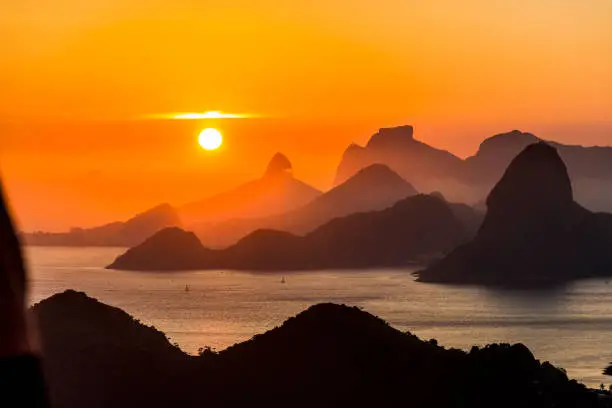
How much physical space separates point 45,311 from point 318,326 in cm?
1368

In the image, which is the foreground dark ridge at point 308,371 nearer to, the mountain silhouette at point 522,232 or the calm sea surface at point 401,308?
the calm sea surface at point 401,308

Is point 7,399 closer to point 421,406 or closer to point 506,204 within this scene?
point 421,406

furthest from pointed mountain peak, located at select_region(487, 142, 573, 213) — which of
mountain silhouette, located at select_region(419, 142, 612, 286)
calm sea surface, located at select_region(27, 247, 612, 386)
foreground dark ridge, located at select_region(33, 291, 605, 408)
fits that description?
foreground dark ridge, located at select_region(33, 291, 605, 408)

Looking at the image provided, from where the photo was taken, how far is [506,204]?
19550 centimetres

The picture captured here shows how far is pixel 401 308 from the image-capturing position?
449 ft

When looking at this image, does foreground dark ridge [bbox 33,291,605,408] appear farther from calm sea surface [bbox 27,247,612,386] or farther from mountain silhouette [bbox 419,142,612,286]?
mountain silhouette [bbox 419,142,612,286]

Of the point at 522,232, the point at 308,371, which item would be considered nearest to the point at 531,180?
the point at 522,232

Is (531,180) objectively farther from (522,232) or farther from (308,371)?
(308,371)

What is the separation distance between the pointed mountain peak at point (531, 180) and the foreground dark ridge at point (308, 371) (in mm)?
155636

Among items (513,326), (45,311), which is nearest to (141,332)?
(45,311)

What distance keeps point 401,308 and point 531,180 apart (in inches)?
2546


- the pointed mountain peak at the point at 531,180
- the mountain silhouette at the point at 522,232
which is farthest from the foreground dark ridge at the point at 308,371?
the pointed mountain peak at the point at 531,180

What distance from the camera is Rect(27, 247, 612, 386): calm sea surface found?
99.9 meters

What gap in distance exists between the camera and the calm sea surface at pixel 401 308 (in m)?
99.9
